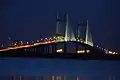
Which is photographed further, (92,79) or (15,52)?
(15,52)

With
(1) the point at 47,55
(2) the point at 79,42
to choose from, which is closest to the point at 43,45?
(1) the point at 47,55

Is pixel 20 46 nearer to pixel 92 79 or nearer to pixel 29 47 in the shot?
pixel 29 47

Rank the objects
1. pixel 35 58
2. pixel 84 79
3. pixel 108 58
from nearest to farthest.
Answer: pixel 84 79 → pixel 35 58 → pixel 108 58

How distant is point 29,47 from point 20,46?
417 millimetres

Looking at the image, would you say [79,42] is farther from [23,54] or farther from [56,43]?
[23,54]

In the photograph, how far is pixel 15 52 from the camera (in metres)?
22.4

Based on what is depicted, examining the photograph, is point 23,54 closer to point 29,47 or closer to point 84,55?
point 29,47

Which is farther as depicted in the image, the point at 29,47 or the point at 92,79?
the point at 29,47

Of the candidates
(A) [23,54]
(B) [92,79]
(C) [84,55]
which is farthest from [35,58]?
(B) [92,79]

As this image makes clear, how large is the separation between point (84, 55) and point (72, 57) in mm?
1064

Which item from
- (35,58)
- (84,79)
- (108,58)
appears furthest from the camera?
Answer: (108,58)

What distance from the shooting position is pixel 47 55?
884 inches

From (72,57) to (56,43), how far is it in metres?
1.42

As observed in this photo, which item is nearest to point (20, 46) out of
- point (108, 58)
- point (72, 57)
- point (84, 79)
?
point (72, 57)
